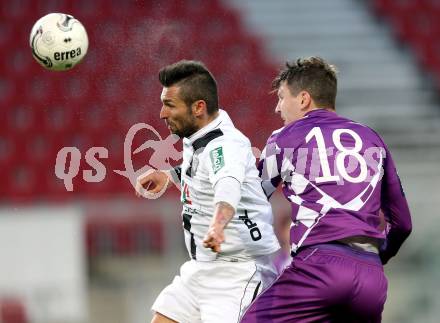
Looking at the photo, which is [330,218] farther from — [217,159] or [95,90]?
[95,90]

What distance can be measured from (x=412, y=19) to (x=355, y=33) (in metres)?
0.80

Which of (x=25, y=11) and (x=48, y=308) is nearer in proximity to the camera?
(x=48, y=308)

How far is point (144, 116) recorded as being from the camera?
10.7 m

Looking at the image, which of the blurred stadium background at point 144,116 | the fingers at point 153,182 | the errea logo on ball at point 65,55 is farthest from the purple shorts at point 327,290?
the blurred stadium background at point 144,116

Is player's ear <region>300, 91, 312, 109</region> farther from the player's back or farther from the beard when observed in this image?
the beard

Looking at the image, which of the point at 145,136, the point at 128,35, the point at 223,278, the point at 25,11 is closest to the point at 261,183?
the point at 223,278

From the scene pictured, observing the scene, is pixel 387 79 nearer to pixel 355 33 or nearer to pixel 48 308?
pixel 355 33

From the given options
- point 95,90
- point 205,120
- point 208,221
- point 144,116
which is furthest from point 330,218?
point 95,90

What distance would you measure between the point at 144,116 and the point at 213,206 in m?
6.14

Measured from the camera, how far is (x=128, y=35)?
430 inches

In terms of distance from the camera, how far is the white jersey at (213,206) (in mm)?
4648

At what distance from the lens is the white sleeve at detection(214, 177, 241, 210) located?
4.19 meters

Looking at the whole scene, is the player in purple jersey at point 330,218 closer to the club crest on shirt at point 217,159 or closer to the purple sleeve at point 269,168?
the purple sleeve at point 269,168

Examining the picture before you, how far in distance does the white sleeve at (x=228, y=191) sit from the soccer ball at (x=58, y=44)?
5.73 ft
